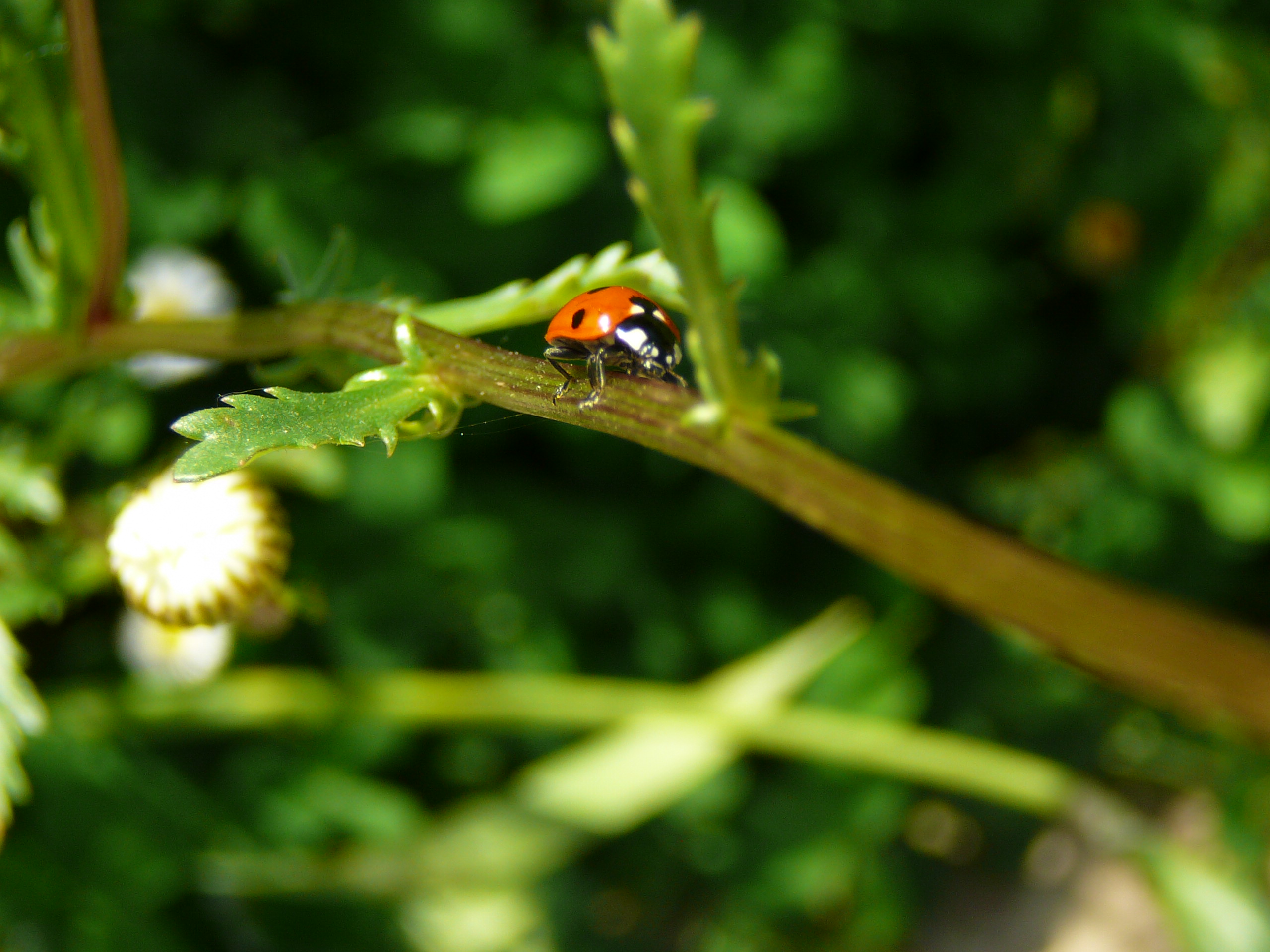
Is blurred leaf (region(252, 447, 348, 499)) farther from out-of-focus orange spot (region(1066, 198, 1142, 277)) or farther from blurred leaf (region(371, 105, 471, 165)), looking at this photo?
out-of-focus orange spot (region(1066, 198, 1142, 277))

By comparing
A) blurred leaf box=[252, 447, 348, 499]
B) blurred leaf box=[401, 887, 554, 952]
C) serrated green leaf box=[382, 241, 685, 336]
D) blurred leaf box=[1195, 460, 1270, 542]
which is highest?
blurred leaf box=[252, 447, 348, 499]

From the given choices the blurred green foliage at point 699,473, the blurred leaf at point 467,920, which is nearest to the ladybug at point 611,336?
the blurred green foliage at point 699,473

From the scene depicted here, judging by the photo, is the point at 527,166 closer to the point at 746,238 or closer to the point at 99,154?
the point at 746,238

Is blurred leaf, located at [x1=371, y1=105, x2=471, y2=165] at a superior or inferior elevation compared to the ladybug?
superior

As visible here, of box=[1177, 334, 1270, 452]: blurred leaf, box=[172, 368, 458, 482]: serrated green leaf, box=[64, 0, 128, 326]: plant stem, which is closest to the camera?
box=[172, 368, 458, 482]: serrated green leaf

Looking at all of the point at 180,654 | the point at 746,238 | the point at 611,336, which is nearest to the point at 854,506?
the point at 611,336

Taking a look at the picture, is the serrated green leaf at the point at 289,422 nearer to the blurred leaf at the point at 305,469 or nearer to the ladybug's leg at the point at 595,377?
the ladybug's leg at the point at 595,377

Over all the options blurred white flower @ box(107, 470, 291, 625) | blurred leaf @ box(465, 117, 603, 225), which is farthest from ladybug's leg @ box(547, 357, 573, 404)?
blurred leaf @ box(465, 117, 603, 225)
